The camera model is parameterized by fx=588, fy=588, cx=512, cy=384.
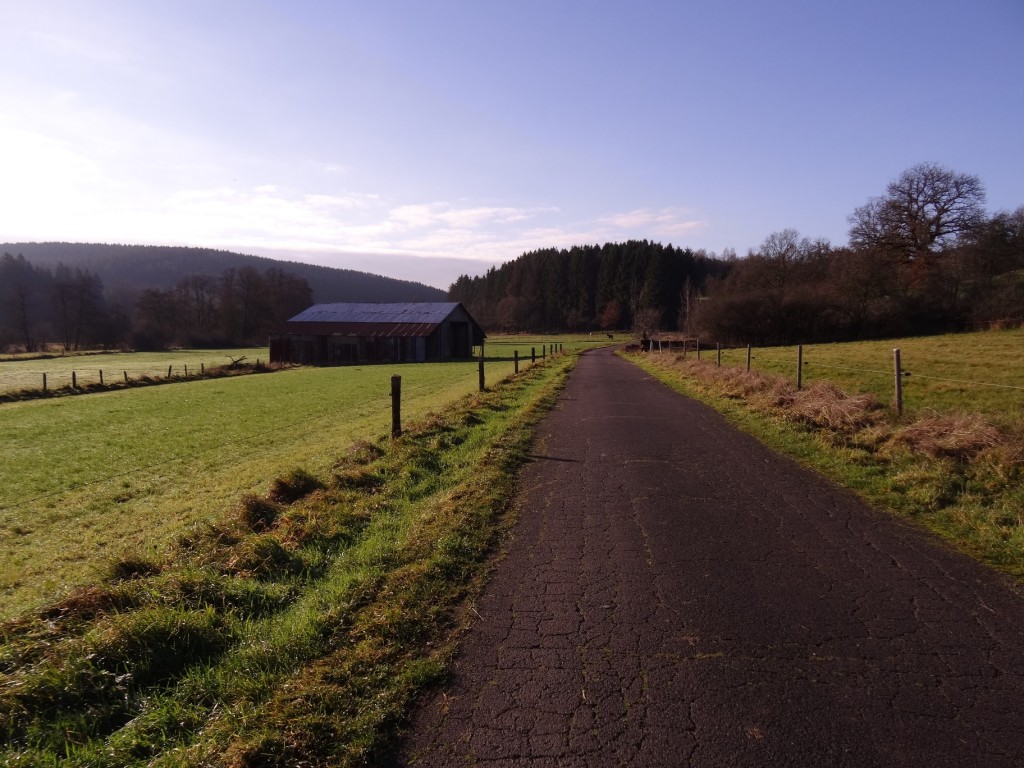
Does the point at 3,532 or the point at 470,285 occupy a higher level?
the point at 470,285

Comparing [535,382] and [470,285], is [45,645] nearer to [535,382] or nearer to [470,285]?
[535,382]

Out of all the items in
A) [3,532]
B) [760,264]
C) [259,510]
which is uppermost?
[760,264]

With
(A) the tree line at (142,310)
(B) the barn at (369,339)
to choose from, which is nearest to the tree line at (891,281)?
(B) the barn at (369,339)

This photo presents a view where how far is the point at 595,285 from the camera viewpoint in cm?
12225

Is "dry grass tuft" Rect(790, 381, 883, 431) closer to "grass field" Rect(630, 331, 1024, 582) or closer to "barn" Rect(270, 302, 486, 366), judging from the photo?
"grass field" Rect(630, 331, 1024, 582)

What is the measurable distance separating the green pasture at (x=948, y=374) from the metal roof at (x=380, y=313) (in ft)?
132

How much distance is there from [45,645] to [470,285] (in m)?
154

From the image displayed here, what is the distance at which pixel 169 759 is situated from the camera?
106 inches

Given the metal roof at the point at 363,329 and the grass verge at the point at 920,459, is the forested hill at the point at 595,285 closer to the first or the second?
the metal roof at the point at 363,329

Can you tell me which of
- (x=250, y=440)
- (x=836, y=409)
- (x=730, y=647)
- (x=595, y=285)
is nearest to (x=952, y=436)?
(x=836, y=409)

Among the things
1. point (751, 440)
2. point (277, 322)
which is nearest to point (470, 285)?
point (277, 322)

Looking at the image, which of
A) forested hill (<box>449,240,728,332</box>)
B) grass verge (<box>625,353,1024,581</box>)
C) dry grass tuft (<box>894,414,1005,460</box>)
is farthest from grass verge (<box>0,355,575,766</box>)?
forested hill (<box>449,240,728,332</box>)

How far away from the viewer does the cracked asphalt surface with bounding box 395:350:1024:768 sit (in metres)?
2.73

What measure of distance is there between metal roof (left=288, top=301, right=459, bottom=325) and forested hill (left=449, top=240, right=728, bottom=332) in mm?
51866
